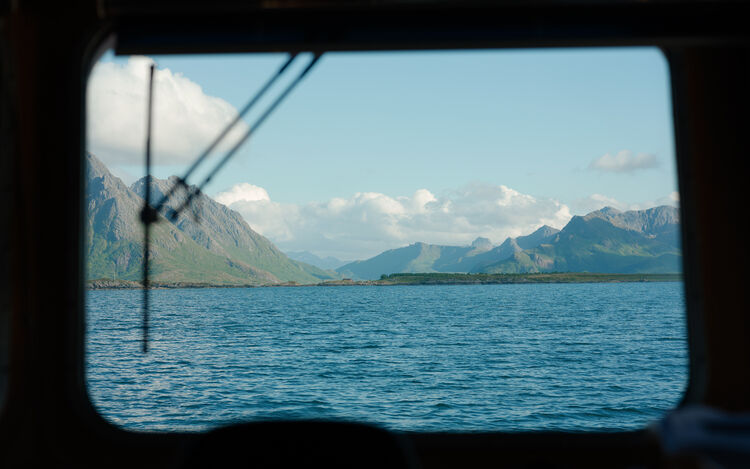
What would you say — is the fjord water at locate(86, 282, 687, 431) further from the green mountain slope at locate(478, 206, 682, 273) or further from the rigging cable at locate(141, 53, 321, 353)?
the green mountain slope at locate(478, 206, 682, 273)

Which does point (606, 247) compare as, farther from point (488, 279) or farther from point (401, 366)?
point (401, 366)

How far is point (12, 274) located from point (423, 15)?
1.85 meters

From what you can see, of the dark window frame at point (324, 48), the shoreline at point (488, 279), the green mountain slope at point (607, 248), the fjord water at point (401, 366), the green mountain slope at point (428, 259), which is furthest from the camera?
the green mountain slope at point (428, 259)

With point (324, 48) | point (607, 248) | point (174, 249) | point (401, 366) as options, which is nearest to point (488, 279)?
point (607, 248)

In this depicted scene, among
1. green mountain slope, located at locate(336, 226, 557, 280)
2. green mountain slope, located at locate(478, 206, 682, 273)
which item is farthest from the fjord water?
green mountain slope, located at locate(336, 226, 557, 280)

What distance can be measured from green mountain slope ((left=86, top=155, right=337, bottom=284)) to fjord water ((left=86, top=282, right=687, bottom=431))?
117ft

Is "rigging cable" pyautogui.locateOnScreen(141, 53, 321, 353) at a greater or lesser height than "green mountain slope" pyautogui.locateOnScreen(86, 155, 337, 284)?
lesser

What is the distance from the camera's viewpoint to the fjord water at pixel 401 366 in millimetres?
22859

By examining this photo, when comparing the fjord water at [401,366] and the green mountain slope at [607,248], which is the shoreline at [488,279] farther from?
the fjord water at [401,366]

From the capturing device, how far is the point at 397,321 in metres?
48.1

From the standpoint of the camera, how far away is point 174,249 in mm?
97812

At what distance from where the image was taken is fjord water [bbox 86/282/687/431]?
75.0 ft

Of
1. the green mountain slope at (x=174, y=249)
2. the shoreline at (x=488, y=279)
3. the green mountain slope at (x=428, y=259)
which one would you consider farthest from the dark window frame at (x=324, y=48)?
the green mountain slope at (x=428, y=259)

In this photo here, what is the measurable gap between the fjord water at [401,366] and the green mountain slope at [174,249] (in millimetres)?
35771
